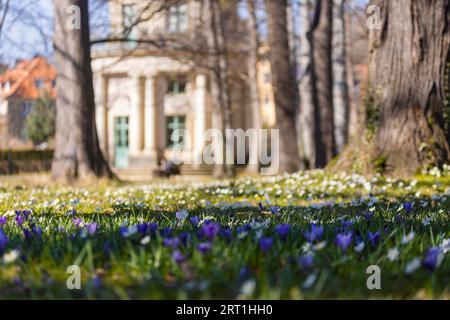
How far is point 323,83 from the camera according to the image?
21219mm

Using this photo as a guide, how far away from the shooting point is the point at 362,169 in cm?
1090

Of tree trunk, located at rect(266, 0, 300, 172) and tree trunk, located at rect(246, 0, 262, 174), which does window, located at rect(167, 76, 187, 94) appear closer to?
tree trunk, located at rect(246, 0, 262, 174)

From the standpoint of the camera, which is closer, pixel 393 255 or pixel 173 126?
pixel 393 255

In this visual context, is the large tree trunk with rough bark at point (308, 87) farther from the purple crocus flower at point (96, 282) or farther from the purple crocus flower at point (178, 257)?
the purple crocus flower at point (96, 282)

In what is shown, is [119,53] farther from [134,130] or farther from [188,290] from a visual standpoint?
[188,290]

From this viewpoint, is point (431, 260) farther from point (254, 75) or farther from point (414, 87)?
point (254, 75)

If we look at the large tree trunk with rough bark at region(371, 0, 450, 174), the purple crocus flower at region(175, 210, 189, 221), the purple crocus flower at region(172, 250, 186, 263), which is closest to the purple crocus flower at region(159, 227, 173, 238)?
the purple crocus flower at region(175, 210, 189, 221)

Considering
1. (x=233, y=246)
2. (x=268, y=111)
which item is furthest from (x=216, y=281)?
(x=268, y=111)

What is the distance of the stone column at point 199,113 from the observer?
38938mm

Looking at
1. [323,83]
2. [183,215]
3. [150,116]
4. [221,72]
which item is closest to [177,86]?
[150,116]

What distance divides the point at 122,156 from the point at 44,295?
38.7m

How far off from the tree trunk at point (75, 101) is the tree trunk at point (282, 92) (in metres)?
6.84

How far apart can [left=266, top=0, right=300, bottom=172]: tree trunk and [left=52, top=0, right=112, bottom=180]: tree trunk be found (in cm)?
684

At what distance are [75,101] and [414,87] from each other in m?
7.73
